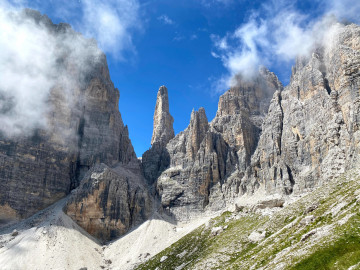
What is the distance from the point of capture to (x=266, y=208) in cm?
10062

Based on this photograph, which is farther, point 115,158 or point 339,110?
A: point 115,158

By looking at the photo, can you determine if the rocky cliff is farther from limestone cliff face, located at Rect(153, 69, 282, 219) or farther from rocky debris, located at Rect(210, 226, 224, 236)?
rocky debris, located at Rect(210, 226, 224, 236)

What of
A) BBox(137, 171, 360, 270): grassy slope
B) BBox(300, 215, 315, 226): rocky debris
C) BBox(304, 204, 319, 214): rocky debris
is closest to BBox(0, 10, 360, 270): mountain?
BBox(304, 204, 319, 214): rocky debris

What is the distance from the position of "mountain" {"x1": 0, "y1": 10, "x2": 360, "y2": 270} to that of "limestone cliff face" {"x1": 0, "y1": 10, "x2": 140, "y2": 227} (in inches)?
21.2

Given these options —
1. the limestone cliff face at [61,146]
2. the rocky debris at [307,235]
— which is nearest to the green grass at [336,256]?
the rocky debris at [307,235]

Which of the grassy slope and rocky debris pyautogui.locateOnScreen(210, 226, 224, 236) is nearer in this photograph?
the grassy slope

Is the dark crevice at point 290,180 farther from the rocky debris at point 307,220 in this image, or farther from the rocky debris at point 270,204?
the rocky debris at point 307,220

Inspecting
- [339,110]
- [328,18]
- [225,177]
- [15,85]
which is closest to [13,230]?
[15,85]

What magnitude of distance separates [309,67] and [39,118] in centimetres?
12845

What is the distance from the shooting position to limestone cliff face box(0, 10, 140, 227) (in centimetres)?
15800

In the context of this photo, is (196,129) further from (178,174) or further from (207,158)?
(178,174)

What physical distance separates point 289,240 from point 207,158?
4821 inches

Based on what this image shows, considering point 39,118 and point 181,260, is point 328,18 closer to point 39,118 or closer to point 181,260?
point 181,260

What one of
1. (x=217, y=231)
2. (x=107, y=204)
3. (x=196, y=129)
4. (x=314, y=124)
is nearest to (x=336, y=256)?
(x=217, y=231)
